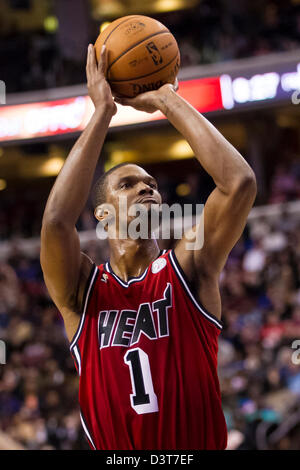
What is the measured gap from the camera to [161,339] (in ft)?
8.27

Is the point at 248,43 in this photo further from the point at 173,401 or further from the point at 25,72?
the point at 173,401

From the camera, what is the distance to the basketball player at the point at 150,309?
2436 millimetres

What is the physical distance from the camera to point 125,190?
2.84 metres

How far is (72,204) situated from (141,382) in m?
0.71

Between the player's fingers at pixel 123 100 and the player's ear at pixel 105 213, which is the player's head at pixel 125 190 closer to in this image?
the player's ear at pixel 105 213

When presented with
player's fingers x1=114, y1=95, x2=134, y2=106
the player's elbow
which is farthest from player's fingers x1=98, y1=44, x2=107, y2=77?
the player's elbow

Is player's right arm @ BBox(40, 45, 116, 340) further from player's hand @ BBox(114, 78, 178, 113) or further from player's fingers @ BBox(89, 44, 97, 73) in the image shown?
player's hand @ BBox(114, 78, 178, 113)

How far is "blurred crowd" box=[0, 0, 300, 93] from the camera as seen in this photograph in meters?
12.7

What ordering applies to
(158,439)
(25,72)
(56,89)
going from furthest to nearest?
(25,72), (56,89), (158,439)

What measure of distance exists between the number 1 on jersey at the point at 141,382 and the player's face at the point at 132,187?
610 millimetres

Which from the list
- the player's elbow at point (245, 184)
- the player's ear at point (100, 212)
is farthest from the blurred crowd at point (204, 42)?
the player's elbow at point (245, 184)

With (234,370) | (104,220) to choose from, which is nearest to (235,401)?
(234,370)

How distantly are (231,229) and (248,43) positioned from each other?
36.7 feet

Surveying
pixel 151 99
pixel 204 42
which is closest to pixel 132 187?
pixel 151 99
